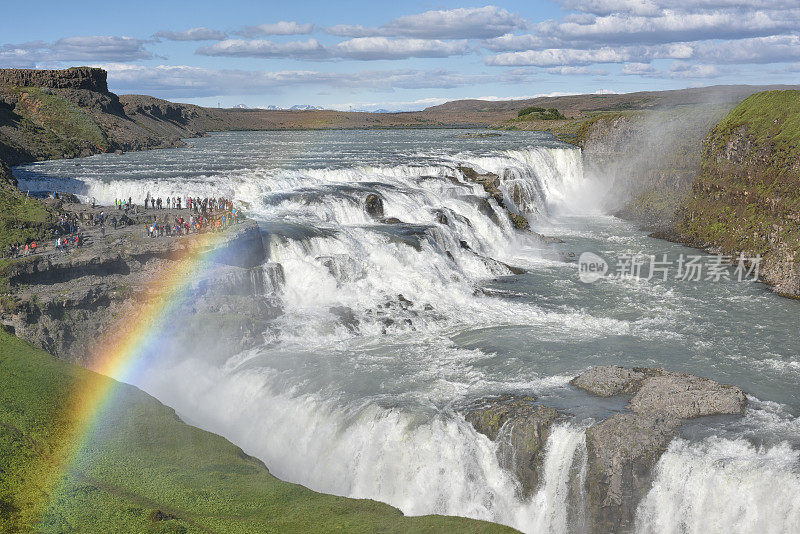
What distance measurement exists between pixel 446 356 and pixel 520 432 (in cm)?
746

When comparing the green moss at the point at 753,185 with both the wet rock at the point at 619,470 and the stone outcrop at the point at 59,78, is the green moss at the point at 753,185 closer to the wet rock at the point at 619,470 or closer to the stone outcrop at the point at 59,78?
the wet rock at the point at 619,470

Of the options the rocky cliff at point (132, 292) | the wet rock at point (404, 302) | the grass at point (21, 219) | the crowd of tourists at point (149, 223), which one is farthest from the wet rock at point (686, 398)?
the grass at point (21, 219)

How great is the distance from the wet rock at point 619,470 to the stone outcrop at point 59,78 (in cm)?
11519

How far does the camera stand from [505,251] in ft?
148

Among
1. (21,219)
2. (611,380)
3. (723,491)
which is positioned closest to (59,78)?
(21,219)

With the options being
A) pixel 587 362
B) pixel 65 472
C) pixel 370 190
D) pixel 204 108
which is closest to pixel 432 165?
pixel 370 190

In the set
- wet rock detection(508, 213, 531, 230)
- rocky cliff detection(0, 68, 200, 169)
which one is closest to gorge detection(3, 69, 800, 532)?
wet rock detection(508, 213, 531, 230)

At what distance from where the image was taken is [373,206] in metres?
42.2

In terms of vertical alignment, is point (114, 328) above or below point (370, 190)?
below

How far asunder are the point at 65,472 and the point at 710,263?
122 ft

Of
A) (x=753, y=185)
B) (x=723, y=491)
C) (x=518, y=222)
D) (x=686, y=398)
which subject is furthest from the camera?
(x=518, y=222)

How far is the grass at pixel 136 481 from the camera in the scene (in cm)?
1432

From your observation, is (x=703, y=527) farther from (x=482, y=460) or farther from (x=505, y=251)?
(x=505, y=251)

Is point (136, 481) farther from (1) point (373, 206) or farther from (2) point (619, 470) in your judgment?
(1) point (373, 206)
